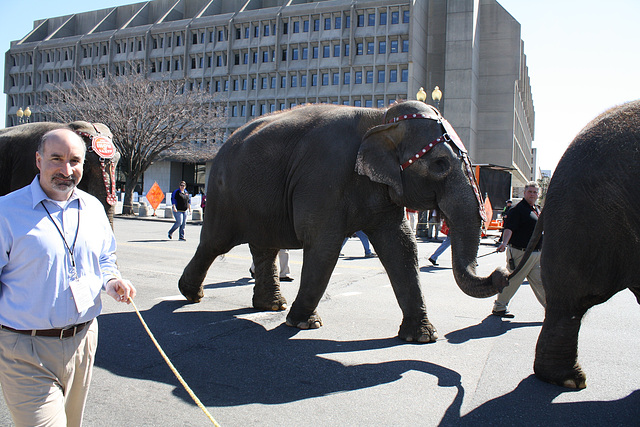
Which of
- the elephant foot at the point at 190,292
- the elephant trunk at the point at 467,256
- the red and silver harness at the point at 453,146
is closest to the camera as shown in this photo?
the elephant trunk at the point at 467,256

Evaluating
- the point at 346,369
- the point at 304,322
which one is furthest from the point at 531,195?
the point at 346,369

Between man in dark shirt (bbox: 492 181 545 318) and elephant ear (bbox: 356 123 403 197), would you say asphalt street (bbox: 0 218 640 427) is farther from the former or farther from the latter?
elephant ear (bbox: 356 123 403 197)

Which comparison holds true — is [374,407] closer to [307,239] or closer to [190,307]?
[307,239]

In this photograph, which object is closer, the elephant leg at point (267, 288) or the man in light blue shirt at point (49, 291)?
the man in light blue shirt at point (49, 291)

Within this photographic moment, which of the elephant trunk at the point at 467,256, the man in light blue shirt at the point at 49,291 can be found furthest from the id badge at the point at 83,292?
the elephant trunk at the point at 467,256

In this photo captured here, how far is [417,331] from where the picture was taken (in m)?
5.43

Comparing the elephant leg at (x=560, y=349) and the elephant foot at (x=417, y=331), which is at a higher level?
the elephant leg at (x=560, y=349)

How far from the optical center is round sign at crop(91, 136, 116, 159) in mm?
6215

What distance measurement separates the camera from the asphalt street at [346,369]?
12.0 ft

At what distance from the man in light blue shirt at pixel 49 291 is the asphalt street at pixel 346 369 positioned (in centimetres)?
108

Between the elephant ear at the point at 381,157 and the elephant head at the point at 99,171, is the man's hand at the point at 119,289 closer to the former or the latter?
the elephant ear at the point at 381,157

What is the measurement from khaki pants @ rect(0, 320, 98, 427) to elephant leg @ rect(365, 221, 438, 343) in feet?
11.5

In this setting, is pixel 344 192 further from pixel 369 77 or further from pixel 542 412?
pixel 369 77

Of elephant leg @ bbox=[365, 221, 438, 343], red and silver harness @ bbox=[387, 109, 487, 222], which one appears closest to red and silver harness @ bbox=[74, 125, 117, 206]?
elephant leg @ bbox=[365, 221, 438, 343]
